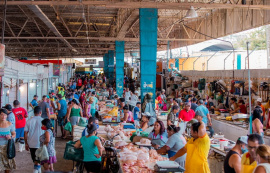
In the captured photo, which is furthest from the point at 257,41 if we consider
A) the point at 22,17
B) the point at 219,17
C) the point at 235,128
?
the point at 235,128

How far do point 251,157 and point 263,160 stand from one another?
58 cm

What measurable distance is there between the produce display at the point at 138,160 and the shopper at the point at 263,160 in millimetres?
1770

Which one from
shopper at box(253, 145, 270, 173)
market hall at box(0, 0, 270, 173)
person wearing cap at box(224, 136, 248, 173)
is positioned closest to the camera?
shopper at box(253, 145, 270, 173)

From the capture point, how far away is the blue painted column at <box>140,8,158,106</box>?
48.3 feet

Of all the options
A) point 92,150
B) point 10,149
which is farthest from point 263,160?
point 10,149

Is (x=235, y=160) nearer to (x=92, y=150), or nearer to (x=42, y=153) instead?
(x=92, y=150)

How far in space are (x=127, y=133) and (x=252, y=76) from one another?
725cm

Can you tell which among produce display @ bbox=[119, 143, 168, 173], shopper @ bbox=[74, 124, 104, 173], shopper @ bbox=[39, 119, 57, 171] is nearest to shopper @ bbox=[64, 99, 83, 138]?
shopper @ bbox=[39, 119, 57, 171]

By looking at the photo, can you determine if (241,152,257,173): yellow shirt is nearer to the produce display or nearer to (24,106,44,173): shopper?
the produce display

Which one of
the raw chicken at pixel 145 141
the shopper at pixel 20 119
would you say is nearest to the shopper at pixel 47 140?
the raw chicken at pixel 145 141

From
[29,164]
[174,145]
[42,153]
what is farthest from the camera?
[29,164]

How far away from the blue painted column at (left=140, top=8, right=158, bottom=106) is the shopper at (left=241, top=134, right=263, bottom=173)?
10.5 m

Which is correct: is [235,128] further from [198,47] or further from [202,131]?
[198,47]

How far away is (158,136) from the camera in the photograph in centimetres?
681
